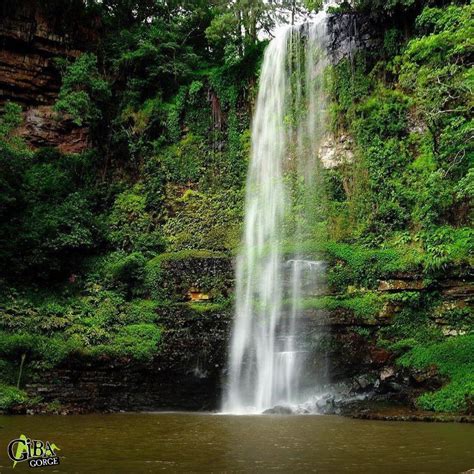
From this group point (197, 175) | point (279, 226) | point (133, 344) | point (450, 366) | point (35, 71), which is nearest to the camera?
point (450, 366)

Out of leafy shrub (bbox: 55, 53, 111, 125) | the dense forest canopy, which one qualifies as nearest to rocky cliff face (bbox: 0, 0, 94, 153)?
the dense forest canopy

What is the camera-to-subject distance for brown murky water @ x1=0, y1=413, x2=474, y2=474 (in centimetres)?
622

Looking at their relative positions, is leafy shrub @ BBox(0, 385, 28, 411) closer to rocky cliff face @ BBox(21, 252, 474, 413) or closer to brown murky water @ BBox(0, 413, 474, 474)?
rocky cliff face @ BBox(21, 252, 474, 413)

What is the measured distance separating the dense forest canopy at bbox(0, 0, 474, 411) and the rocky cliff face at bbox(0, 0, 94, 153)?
824 millimetres

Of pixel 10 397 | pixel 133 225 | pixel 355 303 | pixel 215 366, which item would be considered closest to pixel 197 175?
pixel 133 225

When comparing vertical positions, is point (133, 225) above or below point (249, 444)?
above

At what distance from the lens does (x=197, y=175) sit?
2319cm

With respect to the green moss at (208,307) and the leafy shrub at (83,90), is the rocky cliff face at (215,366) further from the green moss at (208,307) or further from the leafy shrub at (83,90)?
the leafy shrub at (83,90)

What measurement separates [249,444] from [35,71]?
2257cm

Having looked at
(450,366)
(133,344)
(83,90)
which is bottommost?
(450,366)

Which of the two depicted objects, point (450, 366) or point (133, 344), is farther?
point (133, 344)

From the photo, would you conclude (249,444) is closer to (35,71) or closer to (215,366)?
(215,366)

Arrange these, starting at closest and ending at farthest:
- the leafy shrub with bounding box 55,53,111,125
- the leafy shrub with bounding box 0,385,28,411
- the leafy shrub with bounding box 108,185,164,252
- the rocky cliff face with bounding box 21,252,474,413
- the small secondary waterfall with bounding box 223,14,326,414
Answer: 1. the leafy shrub with bounding box 0,385,28,411
2. the rocky cliff face with bounding box 21,252,474,413
3. the small secondary waterfall with bounding box 223,14,326,414
4. the leafy shrub with bounding box 108,185,164,252
5. the leafy shrub with bounding box 55,53,111,125

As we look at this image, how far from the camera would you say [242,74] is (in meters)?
24.4
